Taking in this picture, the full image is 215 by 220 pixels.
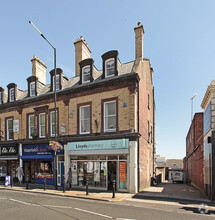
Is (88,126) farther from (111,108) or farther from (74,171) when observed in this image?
(74,171)

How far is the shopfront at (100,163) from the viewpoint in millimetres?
13773

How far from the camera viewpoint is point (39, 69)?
73.7 ft

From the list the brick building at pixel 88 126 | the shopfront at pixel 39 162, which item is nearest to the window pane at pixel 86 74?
the brick building at pixel 88 126

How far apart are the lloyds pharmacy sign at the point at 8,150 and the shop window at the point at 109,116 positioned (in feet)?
34.1

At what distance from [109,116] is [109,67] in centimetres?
409

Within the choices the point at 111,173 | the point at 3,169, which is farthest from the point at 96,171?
the point at 3,169

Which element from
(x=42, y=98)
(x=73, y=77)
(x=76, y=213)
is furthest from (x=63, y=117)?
(x=76, y=213)

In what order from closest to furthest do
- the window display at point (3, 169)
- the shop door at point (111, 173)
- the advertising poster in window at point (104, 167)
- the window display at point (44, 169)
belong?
the shop door at point (111, 173) < the advertising poster in window at point (104, 167) < the window display at point (44, 169) < the window display at point (3, 169)

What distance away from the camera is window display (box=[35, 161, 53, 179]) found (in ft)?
57.7

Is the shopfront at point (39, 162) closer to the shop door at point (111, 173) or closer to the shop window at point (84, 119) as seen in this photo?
the shop window at point (84, 119)

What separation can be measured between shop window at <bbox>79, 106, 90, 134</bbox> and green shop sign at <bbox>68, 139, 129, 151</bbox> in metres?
1.21

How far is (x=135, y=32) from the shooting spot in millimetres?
16391

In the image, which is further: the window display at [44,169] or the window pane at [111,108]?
the window display at [44,169]

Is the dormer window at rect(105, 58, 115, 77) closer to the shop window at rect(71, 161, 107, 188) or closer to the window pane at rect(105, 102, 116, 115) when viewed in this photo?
the window pane at rect(105, 102, 116, 115)
